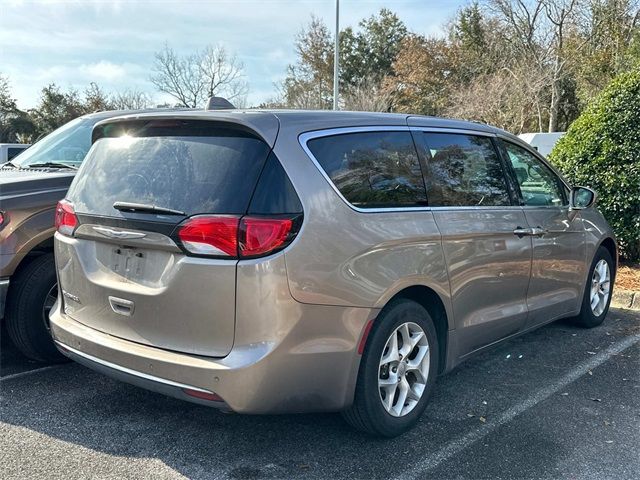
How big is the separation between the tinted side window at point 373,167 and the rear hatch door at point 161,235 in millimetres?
425

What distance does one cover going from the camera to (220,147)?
111 inches

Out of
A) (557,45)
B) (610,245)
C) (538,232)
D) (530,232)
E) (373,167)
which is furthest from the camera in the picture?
(557,45)

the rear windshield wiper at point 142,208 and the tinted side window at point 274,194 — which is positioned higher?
the tinted side window at point 274,194

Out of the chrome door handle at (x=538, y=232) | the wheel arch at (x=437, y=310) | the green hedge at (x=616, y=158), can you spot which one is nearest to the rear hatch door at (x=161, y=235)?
the wheel arch at (x=437, y=310)

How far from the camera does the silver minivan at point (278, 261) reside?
2.65 m

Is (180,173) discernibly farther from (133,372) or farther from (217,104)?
(133,372)

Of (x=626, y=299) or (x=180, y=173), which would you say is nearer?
(x=180, y=173)

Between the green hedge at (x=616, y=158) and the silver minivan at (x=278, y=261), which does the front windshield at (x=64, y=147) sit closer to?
the silver minivan at (x=278, y=261)

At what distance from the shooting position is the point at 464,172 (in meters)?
3.90

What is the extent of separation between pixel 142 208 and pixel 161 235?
217mm

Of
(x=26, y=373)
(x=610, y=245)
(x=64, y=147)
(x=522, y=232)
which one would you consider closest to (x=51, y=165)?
(x=64, y=147)

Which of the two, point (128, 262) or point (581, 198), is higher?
point (581, 198)

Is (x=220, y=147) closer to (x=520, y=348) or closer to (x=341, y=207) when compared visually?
(x=341, y=207)

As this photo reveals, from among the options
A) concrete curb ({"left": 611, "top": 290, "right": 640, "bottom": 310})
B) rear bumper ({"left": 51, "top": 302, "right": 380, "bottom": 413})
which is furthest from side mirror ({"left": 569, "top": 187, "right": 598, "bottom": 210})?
rear bumper ({"left": 51, "top": 302, "right": 380, "bottom": 413})
